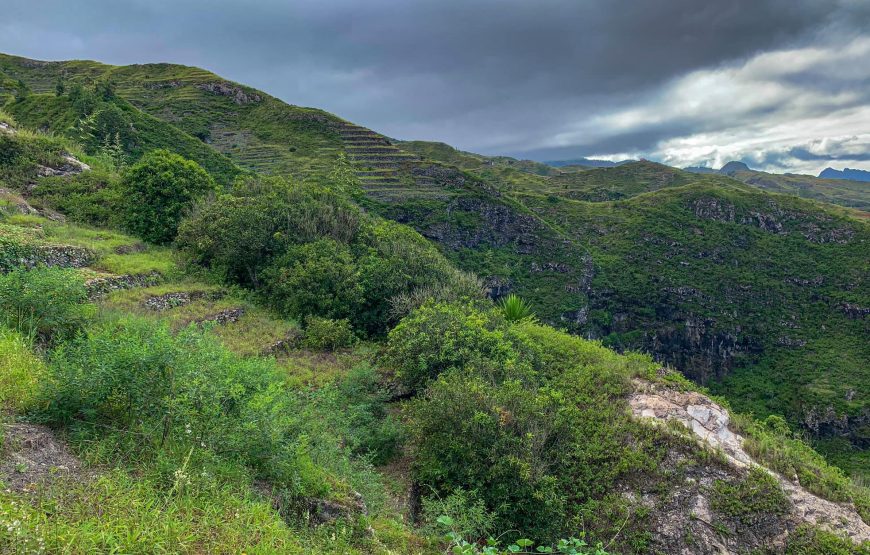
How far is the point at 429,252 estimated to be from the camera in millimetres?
19875

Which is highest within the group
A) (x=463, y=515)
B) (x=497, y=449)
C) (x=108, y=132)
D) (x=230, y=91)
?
(x=230, y=91)

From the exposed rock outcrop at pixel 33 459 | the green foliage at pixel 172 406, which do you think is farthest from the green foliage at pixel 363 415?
the exposed rock outcrop at pixel 33 459

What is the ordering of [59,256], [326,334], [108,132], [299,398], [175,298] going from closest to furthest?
[299,398] < [59,256] < [175,298] < [326,334] < [108,132]

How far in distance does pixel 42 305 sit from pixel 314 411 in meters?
4.99

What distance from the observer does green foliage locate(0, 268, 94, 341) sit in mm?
6547

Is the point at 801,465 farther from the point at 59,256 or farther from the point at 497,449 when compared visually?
the point at 59,256

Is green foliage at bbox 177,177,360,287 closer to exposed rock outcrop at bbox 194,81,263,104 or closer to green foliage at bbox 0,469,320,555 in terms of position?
green foliage at bbox 0,469,320,555

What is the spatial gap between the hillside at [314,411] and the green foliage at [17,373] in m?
0.03

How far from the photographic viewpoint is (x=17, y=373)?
4.96 metres

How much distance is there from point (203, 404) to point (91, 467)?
1059mm

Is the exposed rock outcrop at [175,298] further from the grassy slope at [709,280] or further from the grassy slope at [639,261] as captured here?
the grassy slope at [709,280]

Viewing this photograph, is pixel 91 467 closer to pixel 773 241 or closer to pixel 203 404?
pixel 203 404

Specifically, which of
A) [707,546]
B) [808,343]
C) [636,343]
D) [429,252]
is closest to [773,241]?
[808,343]

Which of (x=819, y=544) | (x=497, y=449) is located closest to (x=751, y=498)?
(x=819, y=544)
